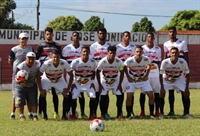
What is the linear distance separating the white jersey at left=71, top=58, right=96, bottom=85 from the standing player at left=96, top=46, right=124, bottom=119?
0.54ft

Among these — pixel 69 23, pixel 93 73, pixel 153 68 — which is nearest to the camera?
pixel 93 73

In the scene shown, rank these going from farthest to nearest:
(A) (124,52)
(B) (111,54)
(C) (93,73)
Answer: (A) (124,52) → (C) (93,73) → (B) (111,54)

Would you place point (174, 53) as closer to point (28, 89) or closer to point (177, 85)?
point (177, 85)

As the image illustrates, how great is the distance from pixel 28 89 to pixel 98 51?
75.2 inches

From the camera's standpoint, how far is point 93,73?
37.2 ft

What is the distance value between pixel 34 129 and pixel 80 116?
303 cm

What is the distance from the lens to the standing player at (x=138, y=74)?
37.2 feet

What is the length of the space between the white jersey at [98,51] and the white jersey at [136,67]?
64 cm

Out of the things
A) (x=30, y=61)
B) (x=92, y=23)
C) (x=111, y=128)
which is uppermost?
(x=92, y=23)

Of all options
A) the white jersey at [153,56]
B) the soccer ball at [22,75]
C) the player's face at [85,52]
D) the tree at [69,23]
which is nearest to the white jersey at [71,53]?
the player's face at [85,52]

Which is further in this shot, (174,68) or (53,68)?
(174,68)

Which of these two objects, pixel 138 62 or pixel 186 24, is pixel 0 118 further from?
pixel 186 24

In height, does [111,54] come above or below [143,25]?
below

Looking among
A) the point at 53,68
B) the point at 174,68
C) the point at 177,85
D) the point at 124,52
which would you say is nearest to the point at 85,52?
the point at 53,68
